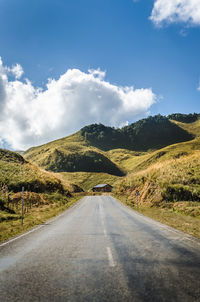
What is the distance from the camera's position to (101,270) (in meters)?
5.10

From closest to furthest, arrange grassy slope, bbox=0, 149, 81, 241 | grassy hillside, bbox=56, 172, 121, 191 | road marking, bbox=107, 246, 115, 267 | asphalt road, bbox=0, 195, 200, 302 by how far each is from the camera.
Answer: asphalt road, bbox=0, 195, 200, 302, road marking, bbox=107, 246, 115, 267, grassy slope, bbox=0, 149, 81, 241, grassy hillside, bbox=56, 172, 121, 191

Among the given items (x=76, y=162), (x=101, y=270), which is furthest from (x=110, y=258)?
(x=76, y=162)

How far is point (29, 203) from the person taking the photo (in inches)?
967

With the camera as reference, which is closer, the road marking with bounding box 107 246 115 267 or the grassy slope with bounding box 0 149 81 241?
the road marking with bounding box 107 246 115 267

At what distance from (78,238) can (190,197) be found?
636 inches

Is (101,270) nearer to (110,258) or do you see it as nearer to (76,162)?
(110,258)

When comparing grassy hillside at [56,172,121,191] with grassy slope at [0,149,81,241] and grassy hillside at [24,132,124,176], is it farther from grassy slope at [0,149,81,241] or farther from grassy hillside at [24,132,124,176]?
grassy slope at [0,149,81,241]

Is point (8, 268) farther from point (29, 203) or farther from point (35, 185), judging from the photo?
point (35, 185)

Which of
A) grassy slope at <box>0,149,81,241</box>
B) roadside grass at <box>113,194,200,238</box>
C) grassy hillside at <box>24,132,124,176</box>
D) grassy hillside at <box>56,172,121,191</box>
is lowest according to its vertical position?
roadside grass at <box>113,194,200,238</box>

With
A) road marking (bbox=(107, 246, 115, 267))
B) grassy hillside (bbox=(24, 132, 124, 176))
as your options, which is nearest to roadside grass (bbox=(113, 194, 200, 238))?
road marking (bbox=(107, 246, 115, 267))

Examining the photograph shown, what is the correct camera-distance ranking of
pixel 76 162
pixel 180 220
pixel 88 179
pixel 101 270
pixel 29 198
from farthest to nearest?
1. pixel 76 162
2. pixel 88 179
3. pixel 29 198
4. pixel 180 220
5. pixel 101 270

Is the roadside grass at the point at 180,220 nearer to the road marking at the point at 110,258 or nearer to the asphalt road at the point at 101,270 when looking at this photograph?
the asphalt road at the point at 101,270

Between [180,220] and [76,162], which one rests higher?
[76,162]

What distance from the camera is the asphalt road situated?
12.6 ft
